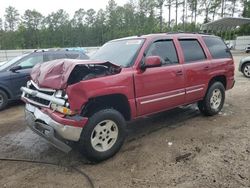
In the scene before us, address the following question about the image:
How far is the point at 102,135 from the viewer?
4.18 metres

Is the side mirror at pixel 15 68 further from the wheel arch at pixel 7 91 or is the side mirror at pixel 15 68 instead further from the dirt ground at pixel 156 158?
the dirt ground at pixel 156 158

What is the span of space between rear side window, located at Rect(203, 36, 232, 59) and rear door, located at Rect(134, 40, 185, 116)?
1.29 metres

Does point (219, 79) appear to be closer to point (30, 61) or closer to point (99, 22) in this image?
point (30, 61)

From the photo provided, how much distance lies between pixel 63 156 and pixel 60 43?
187ft

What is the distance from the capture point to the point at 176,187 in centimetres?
343

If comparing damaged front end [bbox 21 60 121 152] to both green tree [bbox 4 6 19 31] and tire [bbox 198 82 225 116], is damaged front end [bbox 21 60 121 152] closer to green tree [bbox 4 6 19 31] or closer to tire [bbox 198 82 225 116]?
tire [bbox 198 82 225 116]

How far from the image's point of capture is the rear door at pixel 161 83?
15.3 feet

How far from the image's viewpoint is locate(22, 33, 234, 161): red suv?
385cm

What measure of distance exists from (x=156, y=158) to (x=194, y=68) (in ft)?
7.33

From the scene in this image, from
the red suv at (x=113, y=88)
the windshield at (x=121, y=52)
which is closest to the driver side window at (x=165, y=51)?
A: the red suv at (x=113, y=88)

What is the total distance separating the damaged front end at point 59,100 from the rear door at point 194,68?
5.85 feet

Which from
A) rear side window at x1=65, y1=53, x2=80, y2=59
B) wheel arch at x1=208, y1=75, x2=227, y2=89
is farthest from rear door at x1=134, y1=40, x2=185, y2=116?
rear side window at x1=65, y1=53, x2=80, y2=59

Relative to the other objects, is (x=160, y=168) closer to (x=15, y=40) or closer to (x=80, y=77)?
(x=80, y=77)

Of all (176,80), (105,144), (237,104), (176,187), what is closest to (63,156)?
(105,144)
